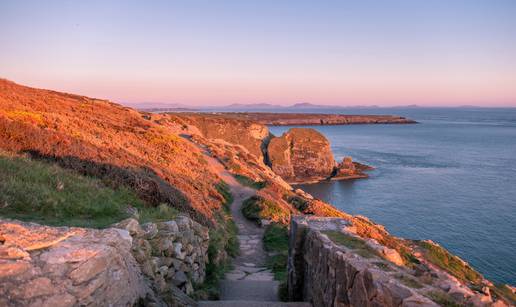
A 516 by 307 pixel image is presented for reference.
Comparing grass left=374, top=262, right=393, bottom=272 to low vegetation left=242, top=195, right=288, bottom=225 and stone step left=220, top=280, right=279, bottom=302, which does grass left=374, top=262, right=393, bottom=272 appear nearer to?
stone step left=220, top=280, right=279, bottom=302

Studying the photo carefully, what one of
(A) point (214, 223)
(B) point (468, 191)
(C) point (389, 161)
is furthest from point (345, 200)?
(A) point (214, 223)

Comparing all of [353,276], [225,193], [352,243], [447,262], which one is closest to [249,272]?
[352,243]

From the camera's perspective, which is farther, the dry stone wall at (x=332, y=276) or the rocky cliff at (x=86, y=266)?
the dry stone wall at (x=332, y=276)

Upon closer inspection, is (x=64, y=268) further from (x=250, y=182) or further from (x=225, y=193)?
(x=250, y=182)

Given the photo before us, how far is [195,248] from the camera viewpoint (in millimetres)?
9836

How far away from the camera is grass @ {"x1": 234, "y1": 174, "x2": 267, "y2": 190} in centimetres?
2647

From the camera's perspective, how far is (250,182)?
91.6ft

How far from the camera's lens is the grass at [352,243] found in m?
6.75

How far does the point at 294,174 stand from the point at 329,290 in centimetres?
5499

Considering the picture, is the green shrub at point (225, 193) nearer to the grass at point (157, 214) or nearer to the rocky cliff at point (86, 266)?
the grass at point (157, 214)

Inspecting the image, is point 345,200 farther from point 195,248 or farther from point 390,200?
point 195,248

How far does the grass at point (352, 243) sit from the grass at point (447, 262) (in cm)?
972

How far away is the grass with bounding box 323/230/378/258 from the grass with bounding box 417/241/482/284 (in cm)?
972

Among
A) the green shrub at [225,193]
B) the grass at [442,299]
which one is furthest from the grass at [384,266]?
the green shrub at [225,193]
